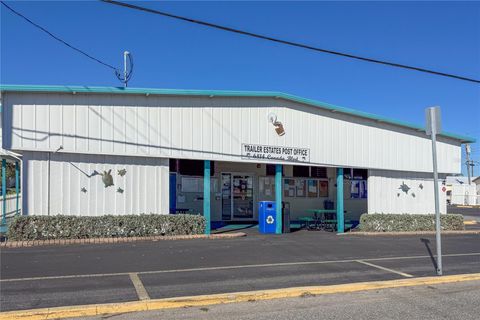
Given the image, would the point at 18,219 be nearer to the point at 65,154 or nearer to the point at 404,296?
the point at 65,154

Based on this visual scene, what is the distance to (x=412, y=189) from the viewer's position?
19.0 metres

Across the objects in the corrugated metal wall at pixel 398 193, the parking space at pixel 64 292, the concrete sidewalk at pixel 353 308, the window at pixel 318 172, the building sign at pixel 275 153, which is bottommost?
the concrete sidewalk at pixel 353 308

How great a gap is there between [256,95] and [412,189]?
26.4ft

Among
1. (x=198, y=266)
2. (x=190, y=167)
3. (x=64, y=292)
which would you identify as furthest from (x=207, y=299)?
(x=190, y=167)

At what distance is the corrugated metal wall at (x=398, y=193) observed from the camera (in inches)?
712

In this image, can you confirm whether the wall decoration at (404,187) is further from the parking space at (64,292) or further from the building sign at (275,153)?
the parking space at (64,292)

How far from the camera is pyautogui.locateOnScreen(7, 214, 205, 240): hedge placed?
39.8ft

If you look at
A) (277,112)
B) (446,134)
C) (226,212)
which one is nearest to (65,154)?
(277,112)

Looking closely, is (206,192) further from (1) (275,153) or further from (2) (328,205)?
(2) (328,205)

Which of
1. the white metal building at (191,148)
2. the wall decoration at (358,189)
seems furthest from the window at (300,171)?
the wall decoration at (358,189)

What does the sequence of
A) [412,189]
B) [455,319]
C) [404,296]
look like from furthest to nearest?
1. [412,189]
2. [404,296]
3. [455,319]

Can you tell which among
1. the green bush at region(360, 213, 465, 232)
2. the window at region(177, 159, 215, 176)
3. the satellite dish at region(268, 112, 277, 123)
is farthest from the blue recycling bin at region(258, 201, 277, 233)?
the window at region(177, 159, 215, 176)

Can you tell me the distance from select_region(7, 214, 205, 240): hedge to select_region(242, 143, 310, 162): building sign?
2.75 metres

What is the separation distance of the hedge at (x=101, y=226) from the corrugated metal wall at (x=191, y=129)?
187 centimetres
